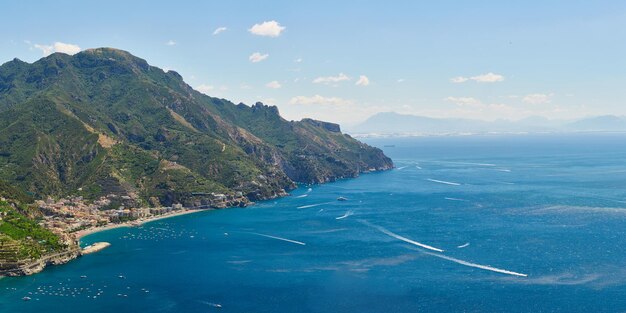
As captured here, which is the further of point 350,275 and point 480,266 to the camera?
point 480,266

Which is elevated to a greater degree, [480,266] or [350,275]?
[480,266]

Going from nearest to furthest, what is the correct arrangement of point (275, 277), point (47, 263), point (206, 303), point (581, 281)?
point (206, 303), point (581, 281), point (275, 277), point (47, 263)

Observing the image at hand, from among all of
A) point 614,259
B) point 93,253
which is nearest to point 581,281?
point 614,259

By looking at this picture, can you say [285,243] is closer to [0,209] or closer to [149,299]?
[149,299]

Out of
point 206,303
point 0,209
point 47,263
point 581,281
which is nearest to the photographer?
point 206,303

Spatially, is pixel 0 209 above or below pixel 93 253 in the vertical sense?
above

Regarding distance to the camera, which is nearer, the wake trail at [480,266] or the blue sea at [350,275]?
the blue sea at [350,275]

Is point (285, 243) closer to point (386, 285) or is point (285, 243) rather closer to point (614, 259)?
point (386, 285)

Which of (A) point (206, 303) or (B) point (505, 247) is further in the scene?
(B) point (505, 247)

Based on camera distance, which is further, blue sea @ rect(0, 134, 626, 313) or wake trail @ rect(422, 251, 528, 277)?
wake trail @ rect(422, 251, 528, 277)
